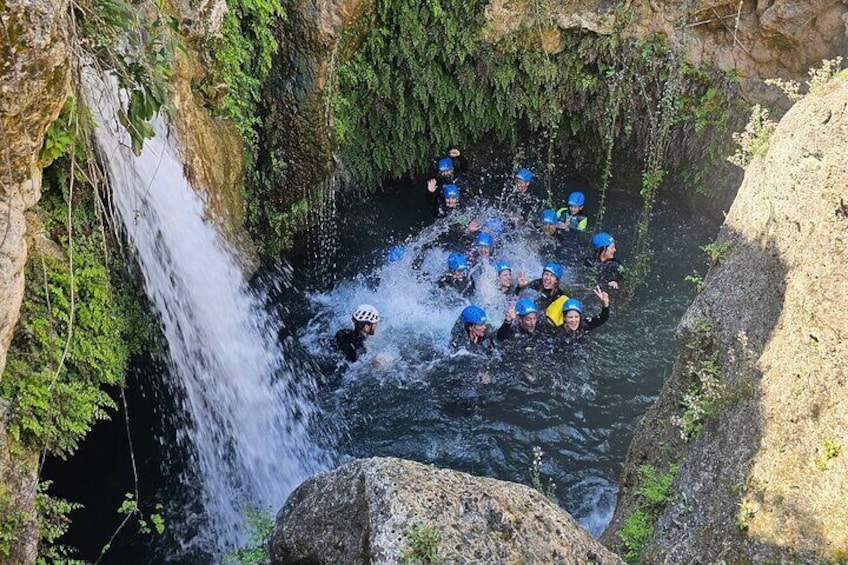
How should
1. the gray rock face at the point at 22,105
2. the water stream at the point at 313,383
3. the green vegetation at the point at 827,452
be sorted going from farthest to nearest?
the water stream at the point at 313,383, the green vegetation at the point at 827,452, the gray rock face at the point at 22,105

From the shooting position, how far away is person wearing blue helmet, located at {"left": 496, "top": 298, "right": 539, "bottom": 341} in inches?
360

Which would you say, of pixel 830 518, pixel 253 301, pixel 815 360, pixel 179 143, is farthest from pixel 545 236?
pixel 830 518

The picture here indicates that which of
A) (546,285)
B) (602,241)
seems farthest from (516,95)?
(546,285)

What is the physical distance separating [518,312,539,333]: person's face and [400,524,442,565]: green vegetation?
19.6ft

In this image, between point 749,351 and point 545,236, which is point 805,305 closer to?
point 749,351

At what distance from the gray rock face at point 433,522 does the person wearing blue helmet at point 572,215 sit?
7.88 meters

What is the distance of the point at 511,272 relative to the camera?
35.6 ft

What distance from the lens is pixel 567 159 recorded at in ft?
43.1

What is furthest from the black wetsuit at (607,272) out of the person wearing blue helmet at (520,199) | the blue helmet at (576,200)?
the person wearing blue helmet at (520,199)

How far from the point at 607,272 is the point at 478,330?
8.98 feet

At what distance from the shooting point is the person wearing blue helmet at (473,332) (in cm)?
900

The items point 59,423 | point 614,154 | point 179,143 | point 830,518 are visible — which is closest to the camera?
point 830,518

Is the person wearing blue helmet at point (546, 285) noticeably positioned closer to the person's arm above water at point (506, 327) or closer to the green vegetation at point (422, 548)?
the person's arm above water at point (506, 327)

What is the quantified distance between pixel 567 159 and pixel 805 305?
8362mm
